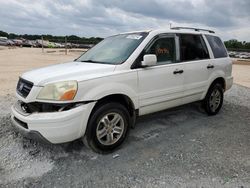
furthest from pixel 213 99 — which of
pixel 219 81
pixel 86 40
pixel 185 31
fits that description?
pixel 86 40

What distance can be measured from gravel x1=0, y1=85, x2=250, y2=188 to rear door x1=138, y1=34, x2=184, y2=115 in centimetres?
60

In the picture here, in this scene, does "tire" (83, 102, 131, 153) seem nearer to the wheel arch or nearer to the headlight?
the headlight

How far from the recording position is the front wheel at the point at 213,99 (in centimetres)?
548

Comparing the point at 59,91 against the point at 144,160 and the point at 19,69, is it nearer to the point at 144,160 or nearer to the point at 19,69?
the point at 144,160

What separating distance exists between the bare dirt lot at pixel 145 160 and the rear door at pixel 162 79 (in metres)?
0.60

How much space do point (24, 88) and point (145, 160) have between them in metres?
1.98

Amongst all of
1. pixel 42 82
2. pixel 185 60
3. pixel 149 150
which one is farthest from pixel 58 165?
pixel 185 60

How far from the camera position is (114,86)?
362cm

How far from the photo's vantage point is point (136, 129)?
477cm

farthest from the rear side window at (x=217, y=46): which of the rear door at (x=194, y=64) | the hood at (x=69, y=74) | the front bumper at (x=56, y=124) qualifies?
the front bumper at (x=56, y=124)

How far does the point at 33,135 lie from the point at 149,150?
171cm

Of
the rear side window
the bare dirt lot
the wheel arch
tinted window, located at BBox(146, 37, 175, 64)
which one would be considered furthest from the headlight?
the rear side window

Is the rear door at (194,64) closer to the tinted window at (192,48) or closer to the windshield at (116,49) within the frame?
the tinted window at (192,48)

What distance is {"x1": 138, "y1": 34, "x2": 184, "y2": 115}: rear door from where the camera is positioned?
4.06 meters
